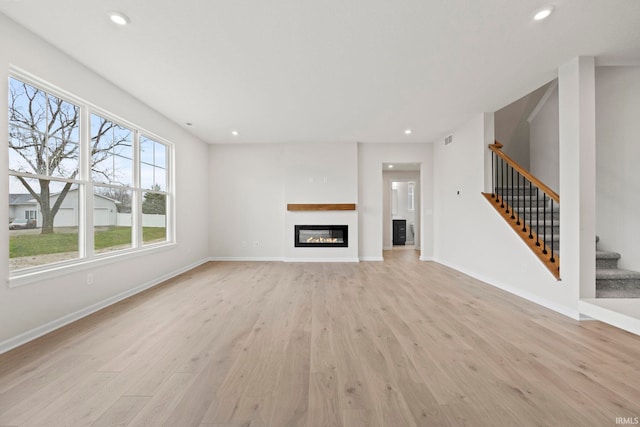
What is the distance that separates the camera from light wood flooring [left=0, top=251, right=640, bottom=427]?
1381 mm

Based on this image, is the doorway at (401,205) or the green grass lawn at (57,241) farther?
the doorway at (401,205)

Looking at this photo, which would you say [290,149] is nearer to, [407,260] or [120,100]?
[120,100]

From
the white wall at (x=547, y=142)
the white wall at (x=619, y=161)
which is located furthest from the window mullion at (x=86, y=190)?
the white wall at (x=547, y=142)

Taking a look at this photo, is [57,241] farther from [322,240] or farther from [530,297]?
[530,297]

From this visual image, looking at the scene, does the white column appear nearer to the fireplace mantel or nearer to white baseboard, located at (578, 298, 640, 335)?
white baseboard, located at (578, 298, 640, 335)

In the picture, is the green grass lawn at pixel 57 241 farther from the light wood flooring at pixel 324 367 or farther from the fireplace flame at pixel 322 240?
the fireplace flame at pixel 322 240

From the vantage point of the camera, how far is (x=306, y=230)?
5.90m

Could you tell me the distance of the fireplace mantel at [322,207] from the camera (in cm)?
571

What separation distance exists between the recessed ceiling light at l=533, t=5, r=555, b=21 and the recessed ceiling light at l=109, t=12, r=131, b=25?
3.29 m

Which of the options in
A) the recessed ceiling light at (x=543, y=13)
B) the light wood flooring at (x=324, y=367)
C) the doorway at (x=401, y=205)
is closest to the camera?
the light wood flooring at (x=324, y=367)

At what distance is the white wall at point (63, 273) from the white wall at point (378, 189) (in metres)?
3.84

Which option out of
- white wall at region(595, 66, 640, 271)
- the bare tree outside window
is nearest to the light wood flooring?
the bare tree outside window

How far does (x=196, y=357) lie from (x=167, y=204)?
11.2 feet

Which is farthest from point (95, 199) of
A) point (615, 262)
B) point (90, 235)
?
point (615, 262)
